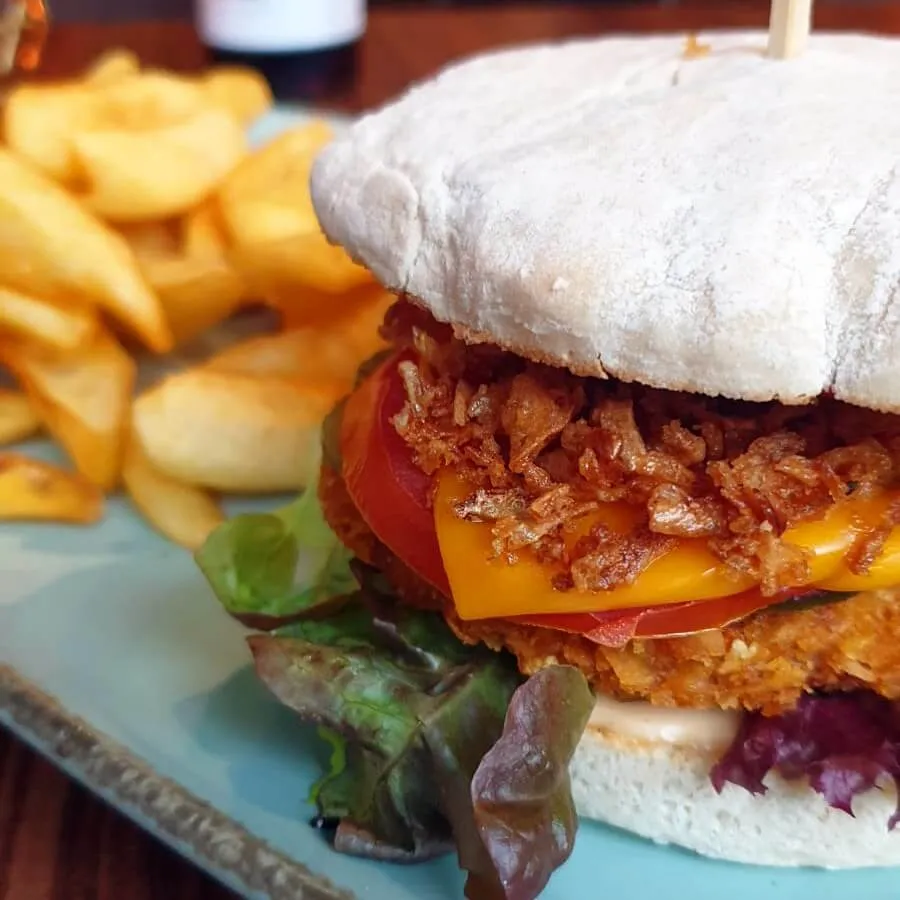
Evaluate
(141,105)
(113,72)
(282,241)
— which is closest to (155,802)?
(282,241)

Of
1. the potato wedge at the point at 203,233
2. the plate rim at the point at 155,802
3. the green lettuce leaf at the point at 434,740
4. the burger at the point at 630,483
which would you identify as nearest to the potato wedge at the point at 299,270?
the potato wedge at the point at 203,233

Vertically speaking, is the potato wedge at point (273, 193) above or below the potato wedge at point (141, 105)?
below

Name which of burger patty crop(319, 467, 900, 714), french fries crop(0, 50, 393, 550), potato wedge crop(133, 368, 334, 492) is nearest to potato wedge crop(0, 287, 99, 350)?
french fries crop(0, 50, 393, 550)

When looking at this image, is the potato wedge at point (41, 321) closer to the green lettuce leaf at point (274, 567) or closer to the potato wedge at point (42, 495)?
the potato wedge at point (42, 495)

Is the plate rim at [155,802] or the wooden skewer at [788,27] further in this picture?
the wooden skewer at [788,27]

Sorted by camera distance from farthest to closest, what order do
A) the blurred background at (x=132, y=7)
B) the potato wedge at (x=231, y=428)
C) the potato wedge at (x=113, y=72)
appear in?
the blurred background at (x=132, y=7), the potato wedge at (x=113, y=72), the potato wedge at (x=231, y=428)

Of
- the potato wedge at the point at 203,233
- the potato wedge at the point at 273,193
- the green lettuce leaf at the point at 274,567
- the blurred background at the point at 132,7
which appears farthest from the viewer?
the blurred background at the point at 132,7

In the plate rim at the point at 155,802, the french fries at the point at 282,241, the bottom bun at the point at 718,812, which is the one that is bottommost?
the bottom bun at the point at 718,812

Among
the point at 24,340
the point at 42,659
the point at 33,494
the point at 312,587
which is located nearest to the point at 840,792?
the point at 312,587
